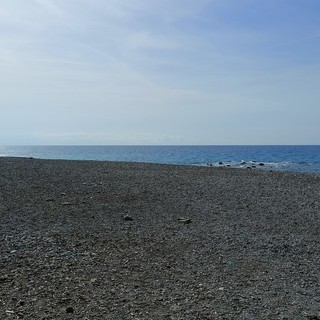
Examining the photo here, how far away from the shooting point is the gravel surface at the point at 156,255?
225 inches

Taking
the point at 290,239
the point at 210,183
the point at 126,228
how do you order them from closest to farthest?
the point at 290,239, the point at 126,228, the point at 210,183

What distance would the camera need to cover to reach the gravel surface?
5711 millimetres

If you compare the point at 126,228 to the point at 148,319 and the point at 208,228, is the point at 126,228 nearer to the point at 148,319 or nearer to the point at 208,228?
the point at 208,228

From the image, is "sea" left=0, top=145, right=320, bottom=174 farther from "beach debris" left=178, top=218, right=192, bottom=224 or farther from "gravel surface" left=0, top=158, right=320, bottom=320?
"beach debris" left=178, top=218, right=192, bottom=224

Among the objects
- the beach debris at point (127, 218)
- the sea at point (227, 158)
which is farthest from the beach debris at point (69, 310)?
the sea at point (227, 158)

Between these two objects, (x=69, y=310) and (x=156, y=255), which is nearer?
(x=69, y=310)

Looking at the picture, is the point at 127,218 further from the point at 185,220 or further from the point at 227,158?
the point at 227,158

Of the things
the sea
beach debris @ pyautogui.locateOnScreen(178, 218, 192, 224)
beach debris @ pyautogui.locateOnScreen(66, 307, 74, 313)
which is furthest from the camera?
the sea

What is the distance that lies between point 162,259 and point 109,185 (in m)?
10.5

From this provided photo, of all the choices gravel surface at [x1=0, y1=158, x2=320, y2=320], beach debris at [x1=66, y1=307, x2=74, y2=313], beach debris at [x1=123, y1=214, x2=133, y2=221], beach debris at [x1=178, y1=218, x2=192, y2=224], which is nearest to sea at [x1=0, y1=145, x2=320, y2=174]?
gravel surface at [x1=0, y1=158, x2=320, y2=320]

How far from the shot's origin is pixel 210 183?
20.1 meters

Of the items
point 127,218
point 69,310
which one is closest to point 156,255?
point 69,310

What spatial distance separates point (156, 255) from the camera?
8172 mm

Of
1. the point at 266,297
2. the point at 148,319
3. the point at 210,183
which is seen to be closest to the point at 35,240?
the point at 148,319
